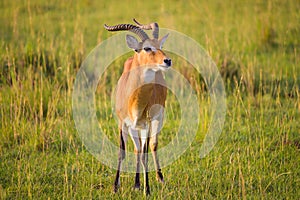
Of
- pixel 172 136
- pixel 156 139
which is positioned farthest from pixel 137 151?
pixel 172 136

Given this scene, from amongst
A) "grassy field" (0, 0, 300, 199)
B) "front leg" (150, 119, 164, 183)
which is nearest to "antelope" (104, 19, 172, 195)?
"front leg" (150, 119, 164, 183)

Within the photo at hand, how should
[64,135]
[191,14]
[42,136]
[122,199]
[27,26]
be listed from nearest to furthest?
[122,199] < [42,136] < [64,135] < [27,26] < [191,14]

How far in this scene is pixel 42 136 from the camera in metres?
5.71

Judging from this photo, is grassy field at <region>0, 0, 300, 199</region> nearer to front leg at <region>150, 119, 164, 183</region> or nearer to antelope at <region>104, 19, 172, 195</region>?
front leg at <region>150, 119, 164, 183</region>

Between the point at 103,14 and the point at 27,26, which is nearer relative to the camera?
the point at 27,26

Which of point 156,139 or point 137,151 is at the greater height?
point 156,139

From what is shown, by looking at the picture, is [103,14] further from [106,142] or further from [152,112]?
[152,112]

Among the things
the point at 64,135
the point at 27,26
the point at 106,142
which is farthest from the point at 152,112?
the point at 27,26

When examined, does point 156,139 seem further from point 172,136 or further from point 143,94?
point 172,136

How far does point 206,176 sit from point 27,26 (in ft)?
21.3

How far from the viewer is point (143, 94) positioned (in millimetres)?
4641

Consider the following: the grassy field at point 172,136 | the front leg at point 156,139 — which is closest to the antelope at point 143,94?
the front leg at point 156,139

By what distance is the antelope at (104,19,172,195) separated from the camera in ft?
14.9

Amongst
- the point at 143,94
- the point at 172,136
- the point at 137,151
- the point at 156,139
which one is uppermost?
the point at 143,94
